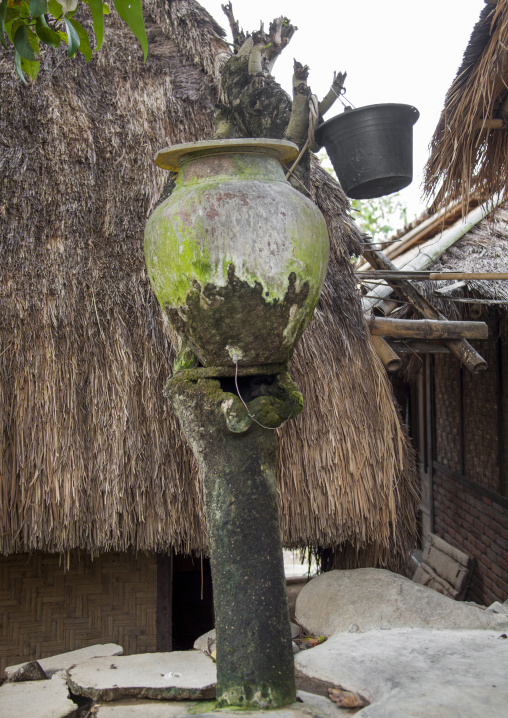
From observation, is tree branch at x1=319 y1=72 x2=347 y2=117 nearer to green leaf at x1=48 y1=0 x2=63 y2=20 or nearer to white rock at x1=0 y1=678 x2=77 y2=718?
green leaf at x1=48 y1=0 x2=63 y2=20

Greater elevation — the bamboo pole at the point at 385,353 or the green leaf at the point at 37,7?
the green leaf at the point at 37,7

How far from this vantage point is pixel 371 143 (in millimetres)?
3176

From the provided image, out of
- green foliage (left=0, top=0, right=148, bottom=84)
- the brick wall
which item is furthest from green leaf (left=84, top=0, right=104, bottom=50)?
the brick wall

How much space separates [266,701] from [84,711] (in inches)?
46.0

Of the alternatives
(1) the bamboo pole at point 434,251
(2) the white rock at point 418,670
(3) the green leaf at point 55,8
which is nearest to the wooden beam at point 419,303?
(1) the bamboo pole at point 434,251

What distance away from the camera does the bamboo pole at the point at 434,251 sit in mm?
4668

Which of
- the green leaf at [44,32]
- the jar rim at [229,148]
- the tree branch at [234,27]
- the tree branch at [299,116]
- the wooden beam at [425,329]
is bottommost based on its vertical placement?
the wooden beam at [425,329]

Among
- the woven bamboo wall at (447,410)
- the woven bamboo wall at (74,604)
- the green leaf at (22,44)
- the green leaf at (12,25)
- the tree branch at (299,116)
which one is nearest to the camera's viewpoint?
→ the green leaf at (22,44)

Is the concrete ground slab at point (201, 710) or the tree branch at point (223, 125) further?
the tree branch at point (223, 125)

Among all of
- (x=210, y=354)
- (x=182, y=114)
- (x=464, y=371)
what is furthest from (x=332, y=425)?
(x=464, y=371)

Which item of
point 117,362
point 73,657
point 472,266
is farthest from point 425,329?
point 73,657

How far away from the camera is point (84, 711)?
2963 millimetres

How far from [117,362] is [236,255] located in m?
1.44

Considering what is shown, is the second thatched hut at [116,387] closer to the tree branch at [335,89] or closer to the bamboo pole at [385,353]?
the bamboo pole at [385,353]
